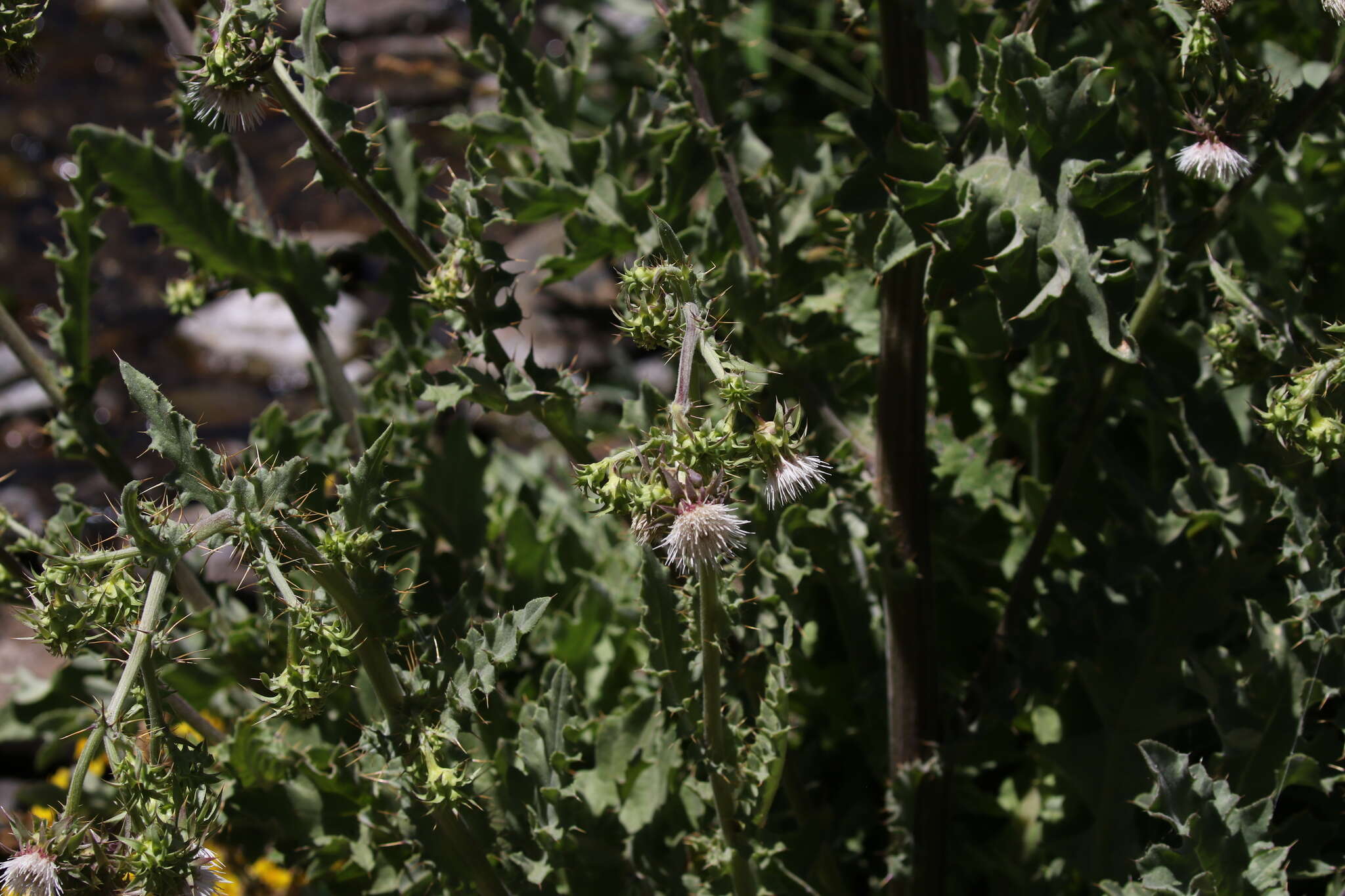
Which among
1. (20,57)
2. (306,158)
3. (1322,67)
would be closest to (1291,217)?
(1322,67)

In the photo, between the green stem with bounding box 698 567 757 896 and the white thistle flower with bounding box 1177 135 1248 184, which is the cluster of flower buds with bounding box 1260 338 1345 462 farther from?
the green stem with bounding box 698 567 757 896

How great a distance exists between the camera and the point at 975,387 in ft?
8.52

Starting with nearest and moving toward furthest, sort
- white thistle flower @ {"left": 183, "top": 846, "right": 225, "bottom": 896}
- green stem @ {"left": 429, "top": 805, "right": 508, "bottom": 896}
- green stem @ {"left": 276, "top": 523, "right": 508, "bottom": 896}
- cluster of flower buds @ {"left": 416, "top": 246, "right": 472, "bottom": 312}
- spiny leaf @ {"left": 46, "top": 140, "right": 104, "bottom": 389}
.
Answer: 1. white thistle flower @ {"left": 183, "top": 846, "right": 225, "bottom": 896}
2. green stem @ {"left": 276, "top": 523, "right": 508, "bottom": 896}
3. green stem @ {"left": 429, "top": 805, "right": 508, "bottom": 896}
4. cluster of flower buds @ {"left": 416, "top": 246, "right": 472, "bottom": 312}
5. spiny leaf @ {"left": 46, "top": 140, "right": 104, "bottom": 389}

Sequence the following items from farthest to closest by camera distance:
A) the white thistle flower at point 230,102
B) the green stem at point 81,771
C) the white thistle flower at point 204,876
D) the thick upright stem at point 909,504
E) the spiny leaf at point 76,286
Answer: the spiny leaf at point 76,286
the thick upright stem at point 909,504
the white thistle flower at point 230,102
the white thistle flower at point 204,876
the green stem at point 81,771

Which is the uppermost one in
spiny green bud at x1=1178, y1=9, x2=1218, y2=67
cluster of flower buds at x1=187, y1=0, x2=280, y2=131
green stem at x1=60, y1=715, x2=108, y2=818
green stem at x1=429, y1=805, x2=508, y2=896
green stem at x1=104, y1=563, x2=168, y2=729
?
cluster of flower buds at x1=187, y1=0, x2=280, y2=131

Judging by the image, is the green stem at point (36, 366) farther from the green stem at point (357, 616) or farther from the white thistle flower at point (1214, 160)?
the white thistle flower at point (1214, 160)

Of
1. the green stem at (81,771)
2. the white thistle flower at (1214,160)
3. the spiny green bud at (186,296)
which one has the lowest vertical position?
the green stem at (81,771)

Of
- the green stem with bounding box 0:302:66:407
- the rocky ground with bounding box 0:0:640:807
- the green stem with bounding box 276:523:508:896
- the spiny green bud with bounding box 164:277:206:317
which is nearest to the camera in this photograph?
the green stem with bounding box 276:523:508:896

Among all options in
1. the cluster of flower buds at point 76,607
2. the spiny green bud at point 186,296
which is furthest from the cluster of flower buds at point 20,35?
the spiny green bud at point 186,296

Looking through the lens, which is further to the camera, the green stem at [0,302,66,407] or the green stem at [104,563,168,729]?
the green stem at [0,302,66,407]

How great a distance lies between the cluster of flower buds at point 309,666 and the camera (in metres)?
1.28

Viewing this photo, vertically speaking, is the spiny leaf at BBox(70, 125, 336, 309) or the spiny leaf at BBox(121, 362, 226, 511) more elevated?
the spiny leaf at BBox(70, 125, 336, 309)

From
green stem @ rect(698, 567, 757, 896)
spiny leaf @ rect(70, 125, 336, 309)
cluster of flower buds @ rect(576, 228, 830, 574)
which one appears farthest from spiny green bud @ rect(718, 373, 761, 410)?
spiny leaf @ rect(70, 125, 336, 309)

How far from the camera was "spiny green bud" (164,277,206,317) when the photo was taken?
2.29 meters
